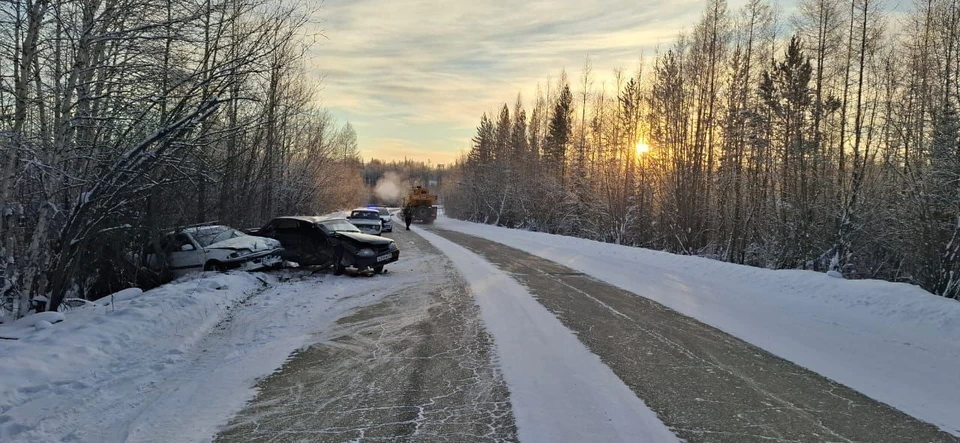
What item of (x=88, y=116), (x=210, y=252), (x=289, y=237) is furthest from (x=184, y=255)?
(x=88, y=116)

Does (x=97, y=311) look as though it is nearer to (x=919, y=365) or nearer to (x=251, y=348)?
(x=251, y=348)

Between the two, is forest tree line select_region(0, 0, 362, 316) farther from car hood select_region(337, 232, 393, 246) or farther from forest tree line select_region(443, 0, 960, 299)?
forest tree line select_region(443, 0, 960, 299)

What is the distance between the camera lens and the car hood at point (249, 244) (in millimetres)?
12281

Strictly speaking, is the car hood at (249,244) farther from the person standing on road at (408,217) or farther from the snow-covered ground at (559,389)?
the person standing on road at (408,217)

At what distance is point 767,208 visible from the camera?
24.4 metres

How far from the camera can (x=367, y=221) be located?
28.0m

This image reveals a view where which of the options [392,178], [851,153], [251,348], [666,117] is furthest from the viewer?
[392,178]

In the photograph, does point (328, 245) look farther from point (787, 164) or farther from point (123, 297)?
point (787, 164)

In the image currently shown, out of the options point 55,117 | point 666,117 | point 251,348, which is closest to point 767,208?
point 666,117

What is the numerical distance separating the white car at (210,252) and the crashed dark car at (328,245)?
564 millimetres

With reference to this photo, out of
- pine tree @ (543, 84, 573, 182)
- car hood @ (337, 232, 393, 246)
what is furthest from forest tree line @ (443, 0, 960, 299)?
car hood @ (337, 232, 393, 246)

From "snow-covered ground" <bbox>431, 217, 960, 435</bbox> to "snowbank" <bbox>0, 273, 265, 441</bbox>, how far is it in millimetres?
4736

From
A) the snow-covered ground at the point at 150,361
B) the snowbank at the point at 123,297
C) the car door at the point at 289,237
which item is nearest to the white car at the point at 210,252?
the car door at the point at 289,237

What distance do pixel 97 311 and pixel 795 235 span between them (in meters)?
22.0
